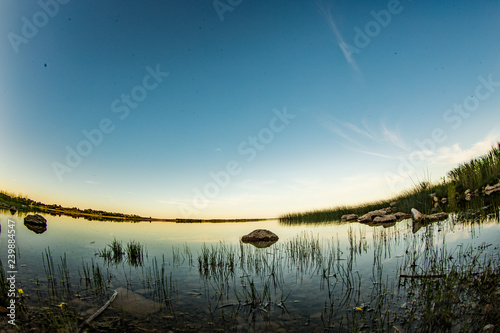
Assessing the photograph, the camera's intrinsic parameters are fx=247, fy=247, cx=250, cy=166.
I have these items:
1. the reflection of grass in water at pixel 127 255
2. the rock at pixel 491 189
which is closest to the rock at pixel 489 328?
the reflection of grass in water at pixel 127 255

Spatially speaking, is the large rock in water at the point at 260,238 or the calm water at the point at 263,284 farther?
the large rock in water at the point at 260,238

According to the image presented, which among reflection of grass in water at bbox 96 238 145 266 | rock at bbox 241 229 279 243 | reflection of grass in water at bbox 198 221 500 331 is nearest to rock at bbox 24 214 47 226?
reflection of grass in water at bbox 96 238 145 266

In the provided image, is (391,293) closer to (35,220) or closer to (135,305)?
(135,305)

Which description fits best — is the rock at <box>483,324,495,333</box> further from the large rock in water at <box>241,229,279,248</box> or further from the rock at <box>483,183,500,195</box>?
the rock at <box>483,183,500,195</box>

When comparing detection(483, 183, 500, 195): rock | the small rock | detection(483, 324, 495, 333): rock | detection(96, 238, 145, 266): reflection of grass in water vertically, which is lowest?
detection(96, 238, 145, 266): reflection of grass in water

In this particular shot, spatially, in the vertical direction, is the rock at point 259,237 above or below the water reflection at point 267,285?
below

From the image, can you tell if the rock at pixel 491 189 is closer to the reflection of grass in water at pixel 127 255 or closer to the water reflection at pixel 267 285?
the water reflection at pixel 267 285

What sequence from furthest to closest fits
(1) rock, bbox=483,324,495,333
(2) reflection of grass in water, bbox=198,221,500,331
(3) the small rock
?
(2) reflection of grass in water, bbox=198,221,500,331 → (3) the small rock → (1) rock, bbox=483,324,495,333

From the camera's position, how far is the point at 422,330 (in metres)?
3.37

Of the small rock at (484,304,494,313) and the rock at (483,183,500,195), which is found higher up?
the rock at (483,183,500,195)

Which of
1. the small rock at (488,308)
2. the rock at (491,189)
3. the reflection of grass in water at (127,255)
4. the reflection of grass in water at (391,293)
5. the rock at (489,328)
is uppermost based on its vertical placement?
the rock at (491,189)

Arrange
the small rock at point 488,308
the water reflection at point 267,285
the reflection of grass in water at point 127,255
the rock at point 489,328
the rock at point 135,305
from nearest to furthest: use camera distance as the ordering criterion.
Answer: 1. the rock at point 489,328
2. the small rock at point 488,308
3. the water reflection at point 267,285
4. the rock at point 135,305
5. the reflection of grass in water at point 127,255

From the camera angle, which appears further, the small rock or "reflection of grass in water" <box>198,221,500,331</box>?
"reflection of grass in water" <box>198,221,500,331</box>

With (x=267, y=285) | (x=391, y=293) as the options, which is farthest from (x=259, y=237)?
(x=391, y=293)
